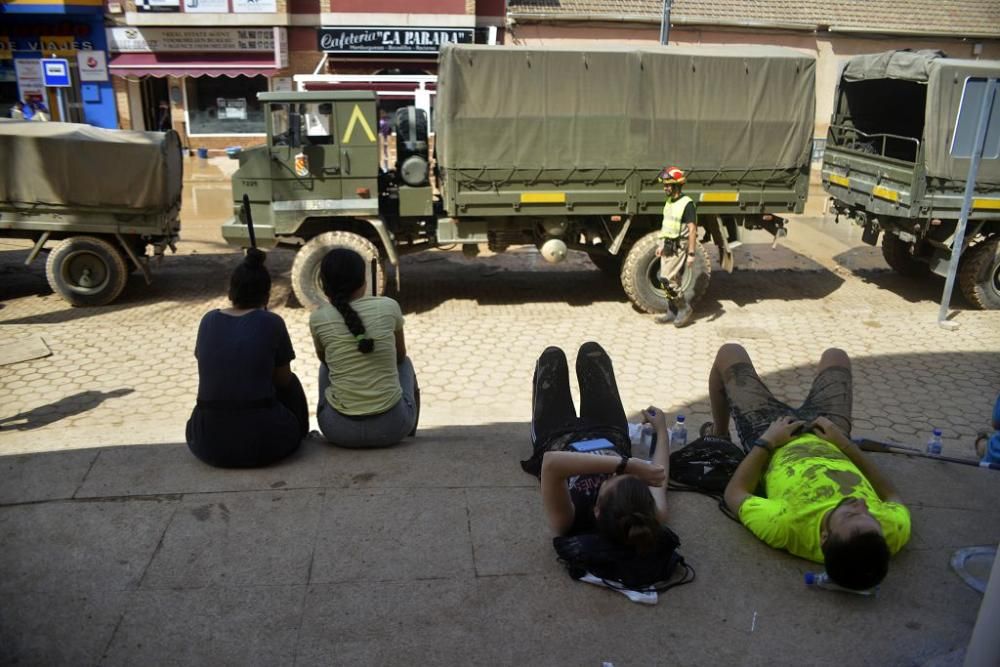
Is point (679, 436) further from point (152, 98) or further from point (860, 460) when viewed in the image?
point (152, 98)

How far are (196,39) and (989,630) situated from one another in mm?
20559

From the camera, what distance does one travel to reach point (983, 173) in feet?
29.6

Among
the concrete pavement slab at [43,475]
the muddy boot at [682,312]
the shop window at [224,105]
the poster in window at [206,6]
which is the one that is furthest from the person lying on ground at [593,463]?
the shop window at [224,105]

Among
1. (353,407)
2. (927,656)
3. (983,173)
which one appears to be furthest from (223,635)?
(983,173)

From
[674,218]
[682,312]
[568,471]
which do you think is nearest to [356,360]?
[568,471]

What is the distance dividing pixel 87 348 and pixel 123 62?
46.1 ft

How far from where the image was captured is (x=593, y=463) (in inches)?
129

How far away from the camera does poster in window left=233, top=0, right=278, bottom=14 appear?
61.8 ft

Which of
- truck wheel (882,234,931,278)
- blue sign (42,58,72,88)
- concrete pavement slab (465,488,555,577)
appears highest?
blue sign (42,58,72,88)

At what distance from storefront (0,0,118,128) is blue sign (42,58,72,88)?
0.14 metres

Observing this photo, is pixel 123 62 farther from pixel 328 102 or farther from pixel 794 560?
pixel 794 560

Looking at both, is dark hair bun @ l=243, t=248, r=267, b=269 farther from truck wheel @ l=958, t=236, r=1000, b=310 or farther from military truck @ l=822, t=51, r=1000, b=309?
truck wheel @ l=958, t=236, r=1000, b=310

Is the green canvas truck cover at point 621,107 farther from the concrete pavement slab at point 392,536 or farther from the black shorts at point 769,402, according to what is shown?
the concrete pavement slab at point 392,536

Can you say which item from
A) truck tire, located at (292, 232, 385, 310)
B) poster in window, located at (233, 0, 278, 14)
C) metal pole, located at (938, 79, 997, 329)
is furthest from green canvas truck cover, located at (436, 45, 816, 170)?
poster in window, located at (233, 0, 278, 14)
